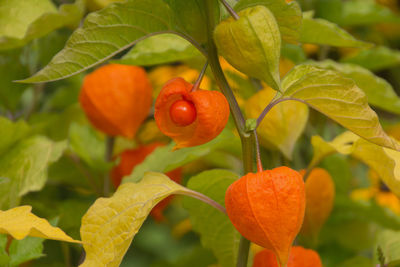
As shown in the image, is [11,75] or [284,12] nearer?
[284,12]

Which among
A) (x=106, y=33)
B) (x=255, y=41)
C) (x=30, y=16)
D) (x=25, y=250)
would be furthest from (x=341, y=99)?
(x=30, y=16)

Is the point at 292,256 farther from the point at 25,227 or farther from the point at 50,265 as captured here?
the point at 50,265

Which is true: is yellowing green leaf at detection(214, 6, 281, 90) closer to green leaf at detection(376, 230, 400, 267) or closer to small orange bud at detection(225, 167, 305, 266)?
small orange bud at detection(225, 167, 305, 266)

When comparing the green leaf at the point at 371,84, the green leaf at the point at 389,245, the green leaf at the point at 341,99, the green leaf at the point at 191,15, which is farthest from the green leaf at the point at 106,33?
the green leaf at the point at 389,245

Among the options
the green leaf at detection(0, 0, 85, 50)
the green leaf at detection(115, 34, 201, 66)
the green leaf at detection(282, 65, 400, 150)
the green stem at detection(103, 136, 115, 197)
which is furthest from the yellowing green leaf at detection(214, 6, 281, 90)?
the green stem at detection(103, 136, 115, 197)

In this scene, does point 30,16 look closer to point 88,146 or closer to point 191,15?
point 88,146

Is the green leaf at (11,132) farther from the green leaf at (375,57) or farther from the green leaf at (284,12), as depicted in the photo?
the green leaf at (375,57)
